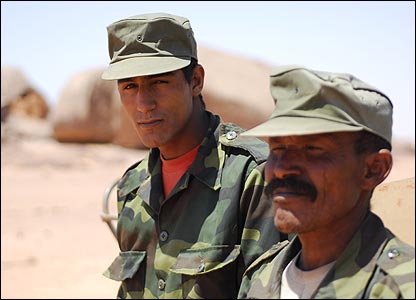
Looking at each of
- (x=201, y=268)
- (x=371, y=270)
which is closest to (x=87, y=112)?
(x=201, y=268)

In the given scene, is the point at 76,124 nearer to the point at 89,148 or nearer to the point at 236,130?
the point at 89,148

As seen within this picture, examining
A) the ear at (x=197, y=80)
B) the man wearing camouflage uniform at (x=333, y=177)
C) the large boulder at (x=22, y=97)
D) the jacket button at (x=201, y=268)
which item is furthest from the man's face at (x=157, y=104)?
the large boulder at (x=22, y=97)

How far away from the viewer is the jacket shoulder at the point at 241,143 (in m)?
2.90

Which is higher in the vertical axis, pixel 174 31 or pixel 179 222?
pixel 174 31

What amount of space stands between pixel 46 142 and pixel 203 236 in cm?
2284

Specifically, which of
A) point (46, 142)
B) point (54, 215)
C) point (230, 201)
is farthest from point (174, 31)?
point (46, 142)

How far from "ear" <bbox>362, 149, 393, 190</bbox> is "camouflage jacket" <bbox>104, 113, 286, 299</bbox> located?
789mm

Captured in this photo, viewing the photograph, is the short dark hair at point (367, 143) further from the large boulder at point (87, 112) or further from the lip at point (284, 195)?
the large boulder at point (87, 112)

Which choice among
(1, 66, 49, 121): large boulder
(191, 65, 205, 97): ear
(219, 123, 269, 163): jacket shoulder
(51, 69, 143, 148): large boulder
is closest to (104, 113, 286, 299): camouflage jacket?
(219, 123, 269, 163): jacket shoulder

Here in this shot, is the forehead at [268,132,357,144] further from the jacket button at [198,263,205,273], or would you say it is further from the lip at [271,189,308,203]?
the jacket button at [198,263,205,273]

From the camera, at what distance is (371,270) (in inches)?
75.2

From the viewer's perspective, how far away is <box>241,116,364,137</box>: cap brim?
6.20ft

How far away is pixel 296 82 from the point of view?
201 centimetres

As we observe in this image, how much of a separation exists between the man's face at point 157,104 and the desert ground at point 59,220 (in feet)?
3.90
